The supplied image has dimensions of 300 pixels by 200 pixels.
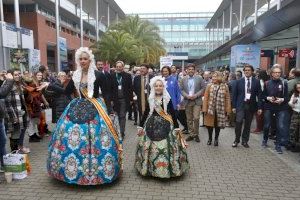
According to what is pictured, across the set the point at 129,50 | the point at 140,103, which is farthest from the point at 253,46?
the point at 129,50

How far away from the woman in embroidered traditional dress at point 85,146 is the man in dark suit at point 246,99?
3764 mm

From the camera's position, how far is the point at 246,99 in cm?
781

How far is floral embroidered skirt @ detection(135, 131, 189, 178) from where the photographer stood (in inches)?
206

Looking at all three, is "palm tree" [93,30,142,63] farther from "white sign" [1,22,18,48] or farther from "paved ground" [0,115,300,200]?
"paved ground" [0,115,300,200]

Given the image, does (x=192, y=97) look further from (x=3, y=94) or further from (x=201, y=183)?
(x=3, y=94)

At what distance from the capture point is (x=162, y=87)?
556 centimetres

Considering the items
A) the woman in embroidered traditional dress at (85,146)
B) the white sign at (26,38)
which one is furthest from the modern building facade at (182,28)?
the woman in embroidered traditional dress at (85,146)

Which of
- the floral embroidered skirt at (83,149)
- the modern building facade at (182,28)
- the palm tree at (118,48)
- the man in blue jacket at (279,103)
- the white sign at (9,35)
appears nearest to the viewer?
the floral embroidered skirt at (83,149)

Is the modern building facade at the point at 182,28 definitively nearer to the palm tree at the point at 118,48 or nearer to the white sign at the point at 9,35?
the palm tree at the point at 118,48

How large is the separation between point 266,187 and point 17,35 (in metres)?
13.5

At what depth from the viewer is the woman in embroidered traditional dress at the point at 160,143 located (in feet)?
17.3

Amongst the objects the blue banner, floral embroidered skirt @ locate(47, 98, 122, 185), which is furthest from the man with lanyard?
the blue banner

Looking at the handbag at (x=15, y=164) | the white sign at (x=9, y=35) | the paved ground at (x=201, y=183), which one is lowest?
the paved ground at (x=201, y=183)

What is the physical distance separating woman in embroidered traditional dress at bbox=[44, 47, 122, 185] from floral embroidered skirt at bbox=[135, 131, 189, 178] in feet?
1.59
